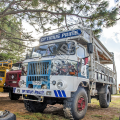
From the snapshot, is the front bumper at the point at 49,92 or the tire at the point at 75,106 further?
the tire at the point at 75,106

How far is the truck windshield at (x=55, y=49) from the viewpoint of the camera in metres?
4.95

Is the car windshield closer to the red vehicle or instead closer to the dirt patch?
the red vehicle

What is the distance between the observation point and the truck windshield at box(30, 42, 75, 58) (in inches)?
195

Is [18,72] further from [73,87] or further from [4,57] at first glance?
[4,57]

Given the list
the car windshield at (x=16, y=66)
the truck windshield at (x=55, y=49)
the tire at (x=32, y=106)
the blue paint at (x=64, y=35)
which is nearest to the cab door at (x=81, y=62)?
the truck windshield at (x=55, y=49)

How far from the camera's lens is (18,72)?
30.2ft

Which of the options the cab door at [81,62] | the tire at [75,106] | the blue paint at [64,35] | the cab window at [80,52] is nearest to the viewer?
the tire at [75,106]

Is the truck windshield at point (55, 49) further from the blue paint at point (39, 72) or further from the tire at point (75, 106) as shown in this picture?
the tire at point (75, 106)

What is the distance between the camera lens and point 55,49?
5.23 metres

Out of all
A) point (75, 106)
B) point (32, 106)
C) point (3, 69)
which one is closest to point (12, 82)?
point (3, 69)

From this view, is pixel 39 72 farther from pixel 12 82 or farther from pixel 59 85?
pixel 12 82

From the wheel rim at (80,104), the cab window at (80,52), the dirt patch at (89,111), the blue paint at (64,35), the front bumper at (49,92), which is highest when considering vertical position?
the blue paint at (64,35)

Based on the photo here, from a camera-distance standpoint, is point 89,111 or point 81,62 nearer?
point 81,62

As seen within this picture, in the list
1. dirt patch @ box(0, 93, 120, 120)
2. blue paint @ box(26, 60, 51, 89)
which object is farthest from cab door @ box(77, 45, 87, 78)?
dirt patch @ box(0, 93, 120, 120)
